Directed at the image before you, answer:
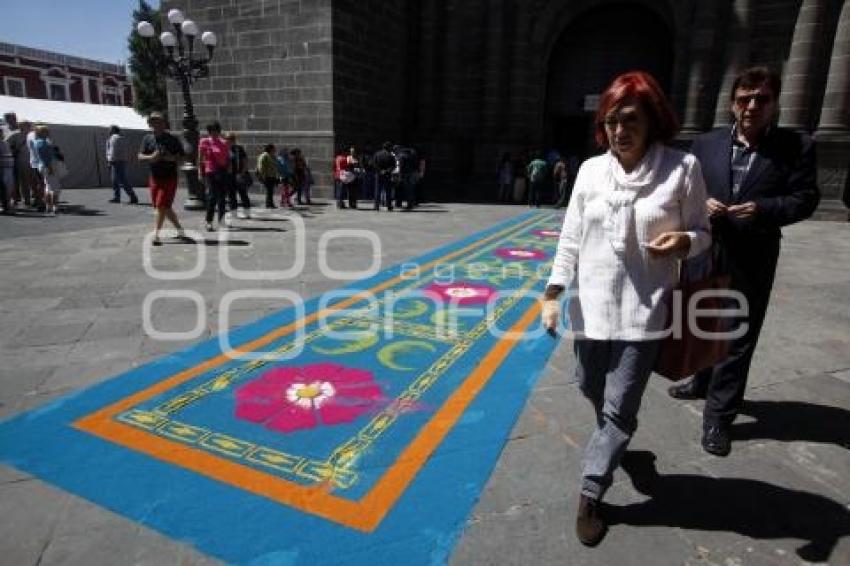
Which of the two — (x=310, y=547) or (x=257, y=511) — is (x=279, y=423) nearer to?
Answer: (x=257, y=511)

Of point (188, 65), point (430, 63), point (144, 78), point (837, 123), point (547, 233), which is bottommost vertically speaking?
point (547, 233)

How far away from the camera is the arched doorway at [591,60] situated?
665 inches

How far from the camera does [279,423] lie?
2891 mm

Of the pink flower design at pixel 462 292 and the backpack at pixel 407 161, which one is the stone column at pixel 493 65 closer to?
the backpack at pixel 407 161

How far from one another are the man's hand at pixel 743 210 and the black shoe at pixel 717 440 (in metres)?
1.08

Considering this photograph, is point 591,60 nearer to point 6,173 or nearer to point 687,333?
point 6,173

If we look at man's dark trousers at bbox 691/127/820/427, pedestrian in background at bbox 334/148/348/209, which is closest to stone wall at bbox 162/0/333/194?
pedestrian in background at bbox 334/148/348/209

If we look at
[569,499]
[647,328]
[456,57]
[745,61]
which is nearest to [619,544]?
[569,499]

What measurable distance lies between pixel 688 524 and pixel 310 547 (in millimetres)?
1527

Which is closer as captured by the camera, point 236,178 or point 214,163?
point 214,163

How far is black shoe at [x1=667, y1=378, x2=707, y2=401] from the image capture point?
329 cm

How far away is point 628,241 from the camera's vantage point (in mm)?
1958

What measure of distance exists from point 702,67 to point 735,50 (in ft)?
2.78

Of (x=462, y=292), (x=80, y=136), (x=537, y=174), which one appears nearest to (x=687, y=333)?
(x=462, y=292)
